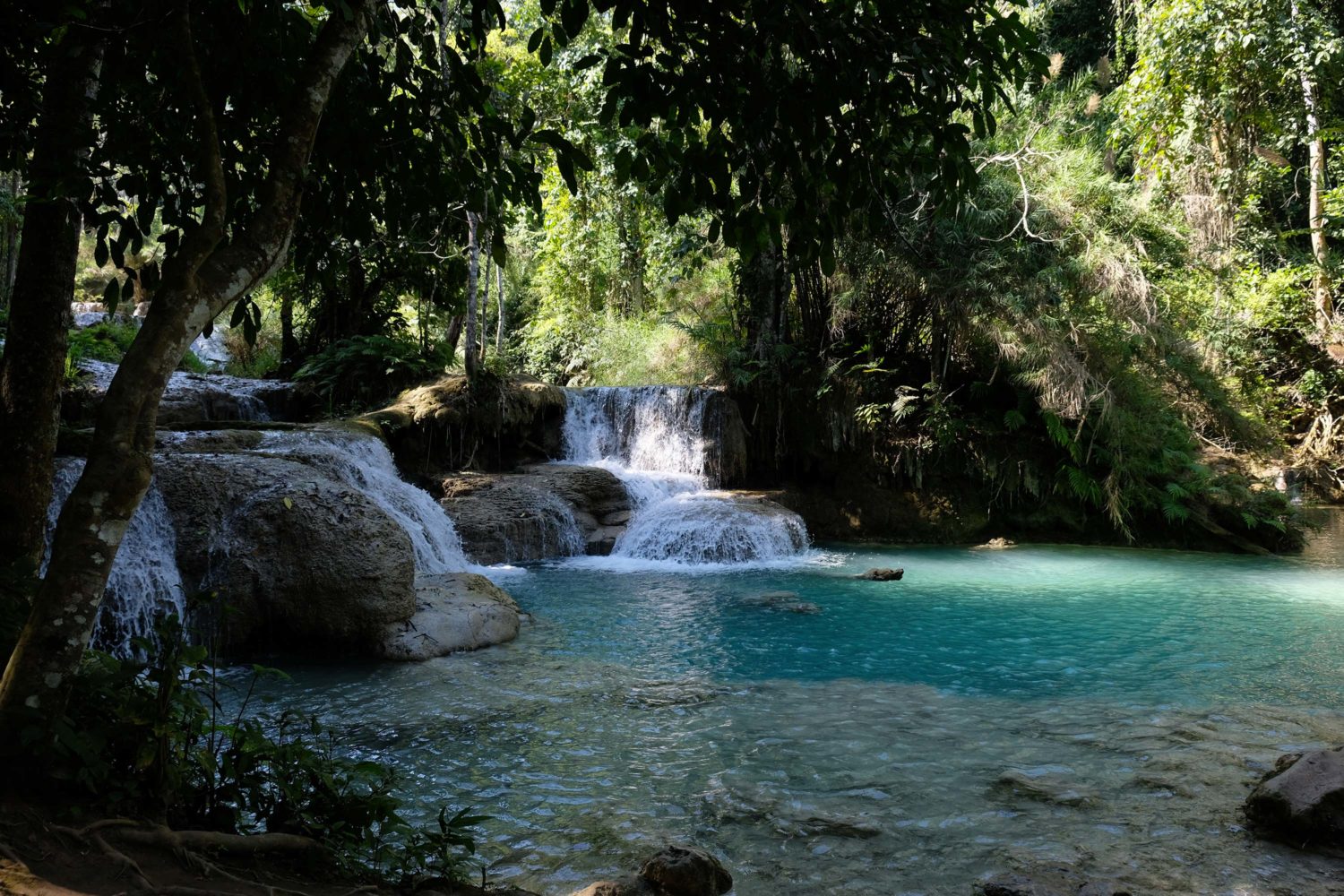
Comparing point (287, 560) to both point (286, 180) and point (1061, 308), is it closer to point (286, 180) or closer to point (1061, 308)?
point (286, 180)

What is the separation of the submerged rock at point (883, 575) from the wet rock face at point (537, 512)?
4.02 metres

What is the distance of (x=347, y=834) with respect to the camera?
2.87 m

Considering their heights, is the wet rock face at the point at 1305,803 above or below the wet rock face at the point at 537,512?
below

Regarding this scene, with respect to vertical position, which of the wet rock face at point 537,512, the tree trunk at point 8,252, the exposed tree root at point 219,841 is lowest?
the exposed tree root at point 219,841

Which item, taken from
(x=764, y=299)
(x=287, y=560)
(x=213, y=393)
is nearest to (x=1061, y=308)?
(x=764, y=299)

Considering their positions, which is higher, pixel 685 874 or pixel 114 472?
pixel 114 472

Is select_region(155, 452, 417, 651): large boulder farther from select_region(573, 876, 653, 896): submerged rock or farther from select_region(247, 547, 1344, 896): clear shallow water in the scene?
select_region(573, 876, 653, 896): submerged rock

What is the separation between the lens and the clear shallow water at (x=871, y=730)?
3938mm

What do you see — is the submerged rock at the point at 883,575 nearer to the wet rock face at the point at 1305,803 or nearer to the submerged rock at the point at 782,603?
the submerged rock at the point at 782,603

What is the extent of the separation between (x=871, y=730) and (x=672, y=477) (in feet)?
33.6

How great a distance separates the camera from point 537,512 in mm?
12984

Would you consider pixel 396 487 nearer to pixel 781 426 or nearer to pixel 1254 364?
pixel 781 426

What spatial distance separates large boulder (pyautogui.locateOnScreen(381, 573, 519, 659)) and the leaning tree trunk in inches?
167

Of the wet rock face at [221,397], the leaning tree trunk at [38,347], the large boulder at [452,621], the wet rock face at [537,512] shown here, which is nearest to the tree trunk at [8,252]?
the wet rock face at [221,397]
